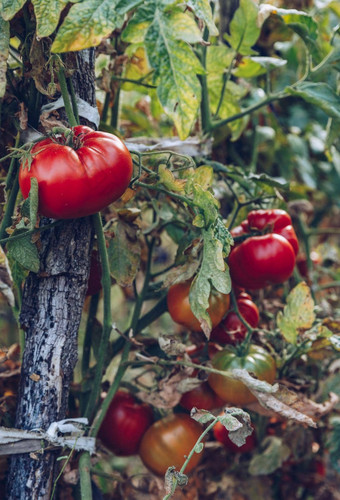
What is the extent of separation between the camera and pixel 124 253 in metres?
0.89

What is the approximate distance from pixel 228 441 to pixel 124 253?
1.76ft

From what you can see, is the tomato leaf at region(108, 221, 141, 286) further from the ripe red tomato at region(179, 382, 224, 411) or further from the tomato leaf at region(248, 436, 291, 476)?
the tomato leaf at region(248, 436, 291, 476)

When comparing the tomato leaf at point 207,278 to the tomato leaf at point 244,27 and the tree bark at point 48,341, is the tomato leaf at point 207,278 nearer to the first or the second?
the tree bark at point 48,341

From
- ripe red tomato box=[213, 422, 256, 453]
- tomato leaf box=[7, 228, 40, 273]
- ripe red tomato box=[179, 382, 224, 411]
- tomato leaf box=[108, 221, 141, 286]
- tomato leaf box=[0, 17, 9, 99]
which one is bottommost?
ripe red tomato box=[213, 422, 256, 453]

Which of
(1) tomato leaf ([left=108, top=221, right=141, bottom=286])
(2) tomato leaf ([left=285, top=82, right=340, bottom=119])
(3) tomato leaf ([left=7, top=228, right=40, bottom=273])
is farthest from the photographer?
(2) tomato leaf ([left=285, top=82, right=340, bottom=119])

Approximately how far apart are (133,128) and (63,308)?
767 millimetres

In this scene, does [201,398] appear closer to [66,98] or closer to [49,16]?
[66,98]

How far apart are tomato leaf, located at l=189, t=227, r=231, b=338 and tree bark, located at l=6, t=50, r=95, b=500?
19 cm

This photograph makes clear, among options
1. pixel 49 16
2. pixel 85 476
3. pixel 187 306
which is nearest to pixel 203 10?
pixel 49 16

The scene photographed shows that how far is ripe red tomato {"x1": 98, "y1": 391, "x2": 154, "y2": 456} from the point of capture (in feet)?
3.29

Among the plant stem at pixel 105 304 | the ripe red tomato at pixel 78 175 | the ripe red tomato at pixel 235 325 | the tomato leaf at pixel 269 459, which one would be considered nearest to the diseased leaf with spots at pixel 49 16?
the ripe red tomato at pixel 78 175

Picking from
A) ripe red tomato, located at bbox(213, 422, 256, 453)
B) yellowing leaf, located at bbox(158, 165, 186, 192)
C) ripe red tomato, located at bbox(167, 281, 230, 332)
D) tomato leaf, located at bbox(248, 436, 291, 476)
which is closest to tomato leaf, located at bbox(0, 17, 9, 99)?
yellowing leaf, located at bbox(158, 165, 186, 192)

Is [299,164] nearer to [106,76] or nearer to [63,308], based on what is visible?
[106,76]

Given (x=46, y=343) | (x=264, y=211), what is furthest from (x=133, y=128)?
(x=46, y=343)
